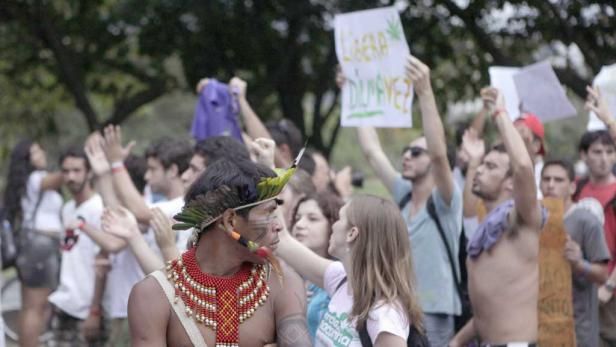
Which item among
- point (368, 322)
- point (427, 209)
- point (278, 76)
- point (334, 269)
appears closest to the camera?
point (368, 322)

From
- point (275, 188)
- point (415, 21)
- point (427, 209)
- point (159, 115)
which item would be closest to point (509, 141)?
point (427, 209)

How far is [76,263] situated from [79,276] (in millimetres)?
103

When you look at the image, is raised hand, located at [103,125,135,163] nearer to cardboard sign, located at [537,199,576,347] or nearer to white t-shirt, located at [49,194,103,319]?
white t-shirt, located at [49,194,103,319]

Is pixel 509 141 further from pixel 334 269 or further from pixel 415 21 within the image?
pixel 415 21

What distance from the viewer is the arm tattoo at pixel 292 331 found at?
335 cm

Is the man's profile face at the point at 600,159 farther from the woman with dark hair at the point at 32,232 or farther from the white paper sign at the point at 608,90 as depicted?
the woman with dark hair at the point at 32,232

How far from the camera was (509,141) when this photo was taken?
501cm

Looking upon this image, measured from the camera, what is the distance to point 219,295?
3342 mm

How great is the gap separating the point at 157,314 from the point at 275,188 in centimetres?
59

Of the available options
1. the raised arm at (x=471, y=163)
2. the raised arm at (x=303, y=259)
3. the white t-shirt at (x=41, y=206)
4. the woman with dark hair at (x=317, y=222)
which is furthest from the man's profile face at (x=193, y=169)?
the white t-shirt at (x=41, y=206)

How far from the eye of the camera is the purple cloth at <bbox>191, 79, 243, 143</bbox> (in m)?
7.12

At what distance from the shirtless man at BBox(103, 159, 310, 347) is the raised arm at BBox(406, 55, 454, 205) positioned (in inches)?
85.1

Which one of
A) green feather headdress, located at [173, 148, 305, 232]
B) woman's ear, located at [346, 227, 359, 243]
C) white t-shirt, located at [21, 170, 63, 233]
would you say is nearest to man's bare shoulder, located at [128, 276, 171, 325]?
green feather headdress, located at [173, 148, 305, 232]

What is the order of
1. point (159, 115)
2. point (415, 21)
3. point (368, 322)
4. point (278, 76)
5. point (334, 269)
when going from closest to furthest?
point (368, 322)
point (334, 269)
point (415, 21)
point (278, 76)
point (159, 115)
